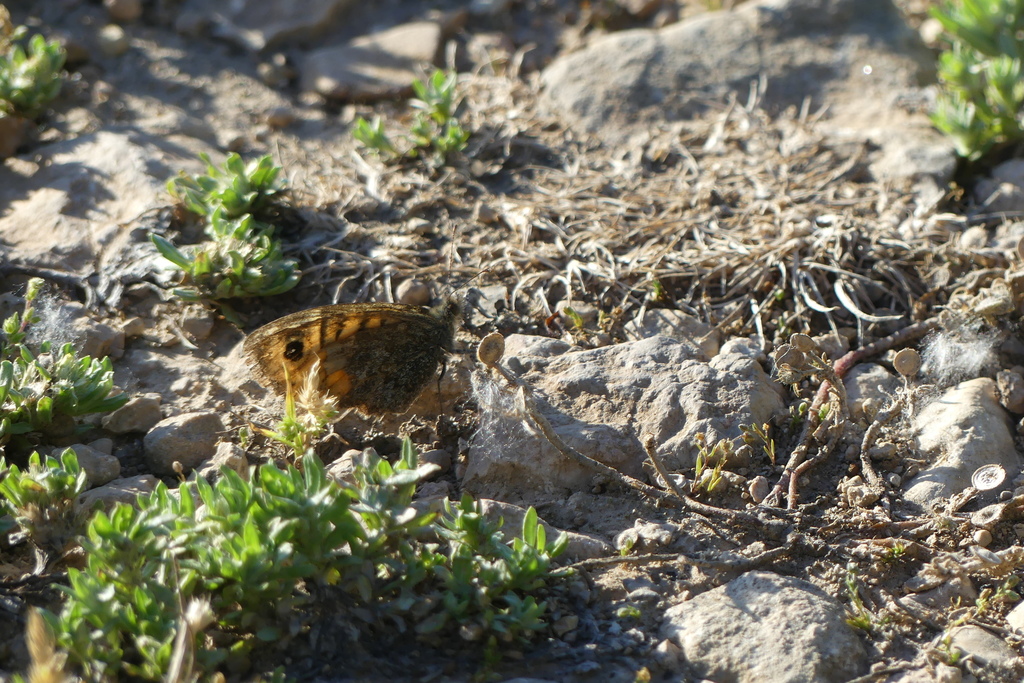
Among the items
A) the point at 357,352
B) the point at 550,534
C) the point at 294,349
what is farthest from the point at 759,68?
the point at 550,534

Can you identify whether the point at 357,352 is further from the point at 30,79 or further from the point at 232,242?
the point at 30,79

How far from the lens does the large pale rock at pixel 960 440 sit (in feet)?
10.1

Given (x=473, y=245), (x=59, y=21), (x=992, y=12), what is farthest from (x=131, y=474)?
(x=992, y=12)

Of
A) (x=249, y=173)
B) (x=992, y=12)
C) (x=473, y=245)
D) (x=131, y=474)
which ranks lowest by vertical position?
(x=131, y=474)

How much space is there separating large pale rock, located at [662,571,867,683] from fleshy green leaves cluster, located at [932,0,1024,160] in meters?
3.02

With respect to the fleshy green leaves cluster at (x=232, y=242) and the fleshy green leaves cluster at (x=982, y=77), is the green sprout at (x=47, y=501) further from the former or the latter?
the fleshy green leaves cluster at (x=982, y=77)

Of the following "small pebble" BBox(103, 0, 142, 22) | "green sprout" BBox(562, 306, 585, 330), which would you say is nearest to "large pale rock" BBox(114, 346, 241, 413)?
"green sprout" BBox(562, 306, 585, 330)

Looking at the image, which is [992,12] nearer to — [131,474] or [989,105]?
[989,105]

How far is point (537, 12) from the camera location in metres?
6.21

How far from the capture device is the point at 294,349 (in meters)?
3.31

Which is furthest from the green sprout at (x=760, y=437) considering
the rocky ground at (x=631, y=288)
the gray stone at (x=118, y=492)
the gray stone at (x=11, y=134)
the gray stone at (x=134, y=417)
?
the gray stone at (x=11, y=134)

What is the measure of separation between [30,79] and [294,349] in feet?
9.19

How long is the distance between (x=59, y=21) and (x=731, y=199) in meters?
4.58

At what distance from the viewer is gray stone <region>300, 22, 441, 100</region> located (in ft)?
18.6
